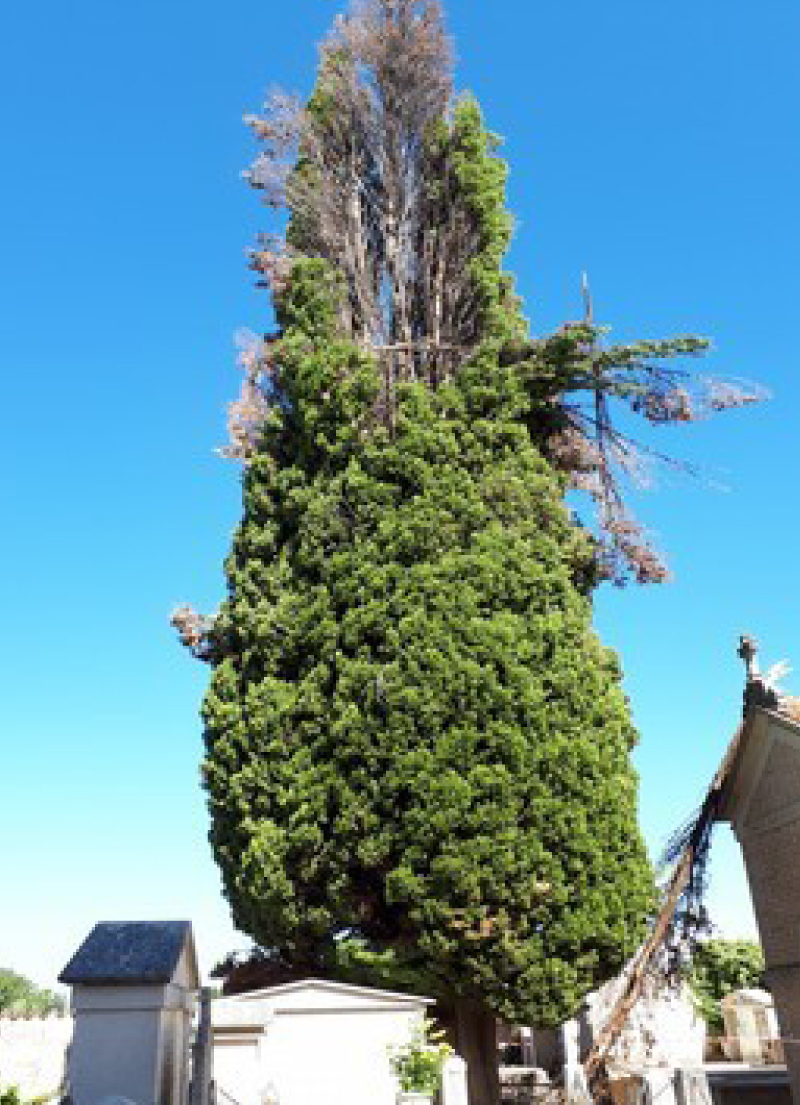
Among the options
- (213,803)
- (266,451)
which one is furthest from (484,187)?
(213,803)

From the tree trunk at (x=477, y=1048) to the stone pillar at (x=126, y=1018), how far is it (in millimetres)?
4932

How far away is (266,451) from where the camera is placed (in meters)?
15.0

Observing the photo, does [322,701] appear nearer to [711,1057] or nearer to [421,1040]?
[421,1040]

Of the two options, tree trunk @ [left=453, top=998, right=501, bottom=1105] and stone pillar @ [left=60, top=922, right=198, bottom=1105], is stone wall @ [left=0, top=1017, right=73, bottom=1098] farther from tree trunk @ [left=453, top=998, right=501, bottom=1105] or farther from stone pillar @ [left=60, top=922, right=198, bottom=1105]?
tree trunk @ [left=453, top=998, right=501, bottom=1105]

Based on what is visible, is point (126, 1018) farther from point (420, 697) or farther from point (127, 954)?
point (420, 697)

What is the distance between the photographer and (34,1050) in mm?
10688

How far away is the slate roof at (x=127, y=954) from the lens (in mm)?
7074

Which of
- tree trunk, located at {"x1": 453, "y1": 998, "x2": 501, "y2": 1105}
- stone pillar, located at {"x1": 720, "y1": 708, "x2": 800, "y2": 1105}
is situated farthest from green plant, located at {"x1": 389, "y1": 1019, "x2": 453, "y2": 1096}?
stone pillar, located at {"x1": 720, "y1": 708, "x2": 800, "y2": 1105}

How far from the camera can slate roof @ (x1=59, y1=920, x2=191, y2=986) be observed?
7074 millimetres

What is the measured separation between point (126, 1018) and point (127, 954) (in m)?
0.46

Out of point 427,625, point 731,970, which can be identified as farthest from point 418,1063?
point 731,970

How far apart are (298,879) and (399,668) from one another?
293cm

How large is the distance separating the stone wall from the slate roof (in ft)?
10.1

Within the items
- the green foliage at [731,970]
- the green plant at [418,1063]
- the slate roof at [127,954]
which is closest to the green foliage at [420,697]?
the green plant at [418,1063]
